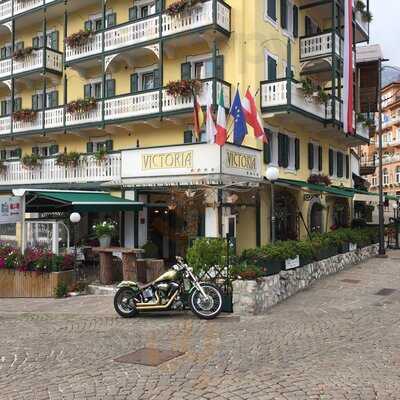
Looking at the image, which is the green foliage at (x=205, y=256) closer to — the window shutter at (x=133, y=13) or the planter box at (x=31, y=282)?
the planter box at (x=31, y=282)

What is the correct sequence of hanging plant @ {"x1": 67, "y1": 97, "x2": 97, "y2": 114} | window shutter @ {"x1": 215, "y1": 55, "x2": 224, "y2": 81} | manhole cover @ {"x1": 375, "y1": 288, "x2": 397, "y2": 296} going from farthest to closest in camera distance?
hanging plant @ {"x1": 67, "y1": 97, "x2": 97, "y2": 114} < window shutter @ {"x1": 215, "y1": 55, "x2": 224, "y2": 81} < manhole cover @ {"x1": 375, "y1": 288, "x2": 397, "y2": 296}

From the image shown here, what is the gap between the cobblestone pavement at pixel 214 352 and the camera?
21.5ft

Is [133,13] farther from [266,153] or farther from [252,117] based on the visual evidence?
[252,117]

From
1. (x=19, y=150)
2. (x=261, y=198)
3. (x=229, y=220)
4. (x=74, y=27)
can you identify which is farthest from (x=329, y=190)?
(x=19, y=150)

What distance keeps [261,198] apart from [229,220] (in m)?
1.87

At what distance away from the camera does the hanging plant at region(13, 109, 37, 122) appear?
79.9ft

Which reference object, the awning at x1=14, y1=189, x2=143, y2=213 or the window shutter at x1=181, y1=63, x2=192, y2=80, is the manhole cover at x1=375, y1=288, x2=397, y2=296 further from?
the window shutter at x1=181, y1=63, x2=192, y2=80

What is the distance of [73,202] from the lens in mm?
16297

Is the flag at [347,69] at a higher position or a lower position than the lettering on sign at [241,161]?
higher

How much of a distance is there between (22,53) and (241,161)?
1422 centimetres

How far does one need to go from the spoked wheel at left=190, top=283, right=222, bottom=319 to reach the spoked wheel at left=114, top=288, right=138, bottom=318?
1392mm

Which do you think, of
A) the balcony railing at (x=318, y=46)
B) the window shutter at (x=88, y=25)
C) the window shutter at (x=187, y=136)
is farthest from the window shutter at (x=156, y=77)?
the balcony railing at (x=318, y=46)

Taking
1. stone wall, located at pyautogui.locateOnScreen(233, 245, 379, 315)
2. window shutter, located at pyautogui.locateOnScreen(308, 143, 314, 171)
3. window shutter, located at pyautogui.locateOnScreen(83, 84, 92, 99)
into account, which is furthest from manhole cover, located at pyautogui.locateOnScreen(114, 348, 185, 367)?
window shutter, located at pyautogui.locateOnScreen(83, 84, 92, 99)

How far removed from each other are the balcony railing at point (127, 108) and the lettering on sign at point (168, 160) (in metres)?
2.91
